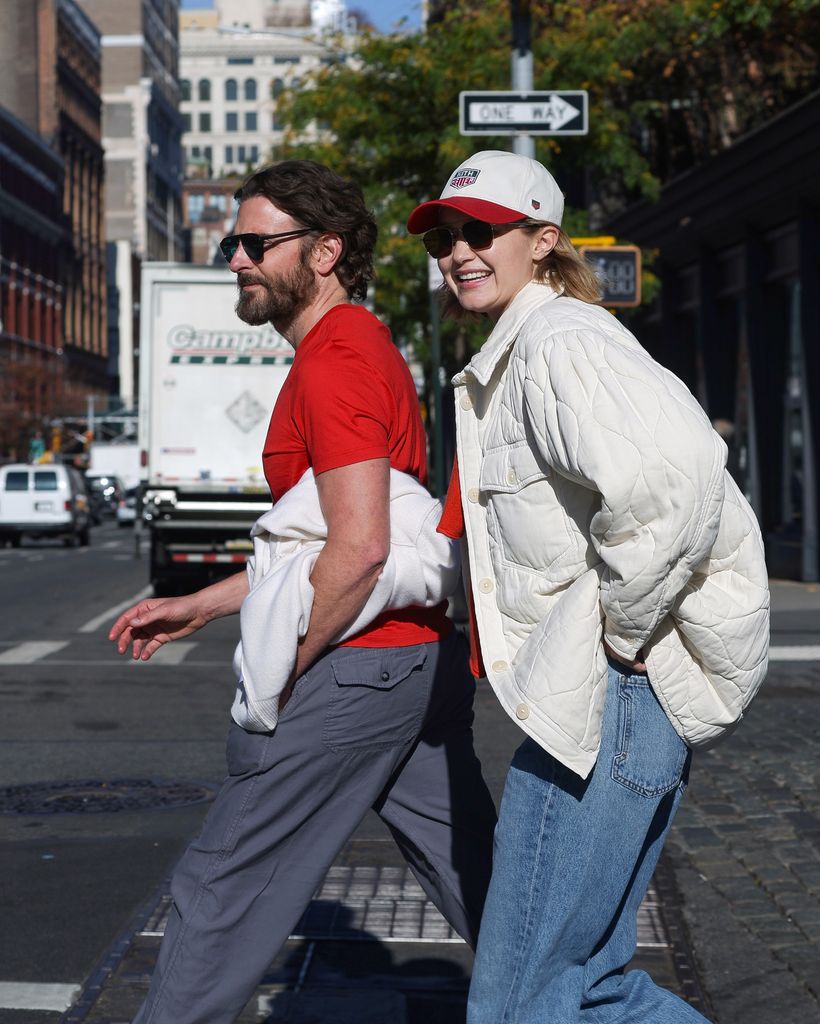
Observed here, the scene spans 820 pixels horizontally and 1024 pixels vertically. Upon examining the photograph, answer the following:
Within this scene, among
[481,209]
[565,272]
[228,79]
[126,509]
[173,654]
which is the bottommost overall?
[173,654]

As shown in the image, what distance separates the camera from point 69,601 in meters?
20.3

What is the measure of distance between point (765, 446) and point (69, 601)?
26.9 ft

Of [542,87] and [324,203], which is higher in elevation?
[542,87]

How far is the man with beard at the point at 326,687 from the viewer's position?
328cm

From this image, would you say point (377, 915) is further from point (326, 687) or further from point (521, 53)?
point (521, 53)

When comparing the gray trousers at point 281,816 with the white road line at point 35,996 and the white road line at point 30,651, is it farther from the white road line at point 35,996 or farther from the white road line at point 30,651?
the white road line at point 30,651

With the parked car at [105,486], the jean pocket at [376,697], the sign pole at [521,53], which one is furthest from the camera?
the parked car at [105,486]

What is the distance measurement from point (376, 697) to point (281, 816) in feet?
0.93

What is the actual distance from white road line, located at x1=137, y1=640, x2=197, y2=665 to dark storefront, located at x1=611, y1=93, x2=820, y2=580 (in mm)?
7790

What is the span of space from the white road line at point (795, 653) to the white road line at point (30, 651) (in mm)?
5321

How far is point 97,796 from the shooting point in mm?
7566

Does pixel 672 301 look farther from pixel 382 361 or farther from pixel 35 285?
pixel 35 285

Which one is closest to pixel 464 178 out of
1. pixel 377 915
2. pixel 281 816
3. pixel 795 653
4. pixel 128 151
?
pixel 281 816

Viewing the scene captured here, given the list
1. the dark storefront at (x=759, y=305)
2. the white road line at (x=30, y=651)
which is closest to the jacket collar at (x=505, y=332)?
the white road line at (x=30, y=651)
